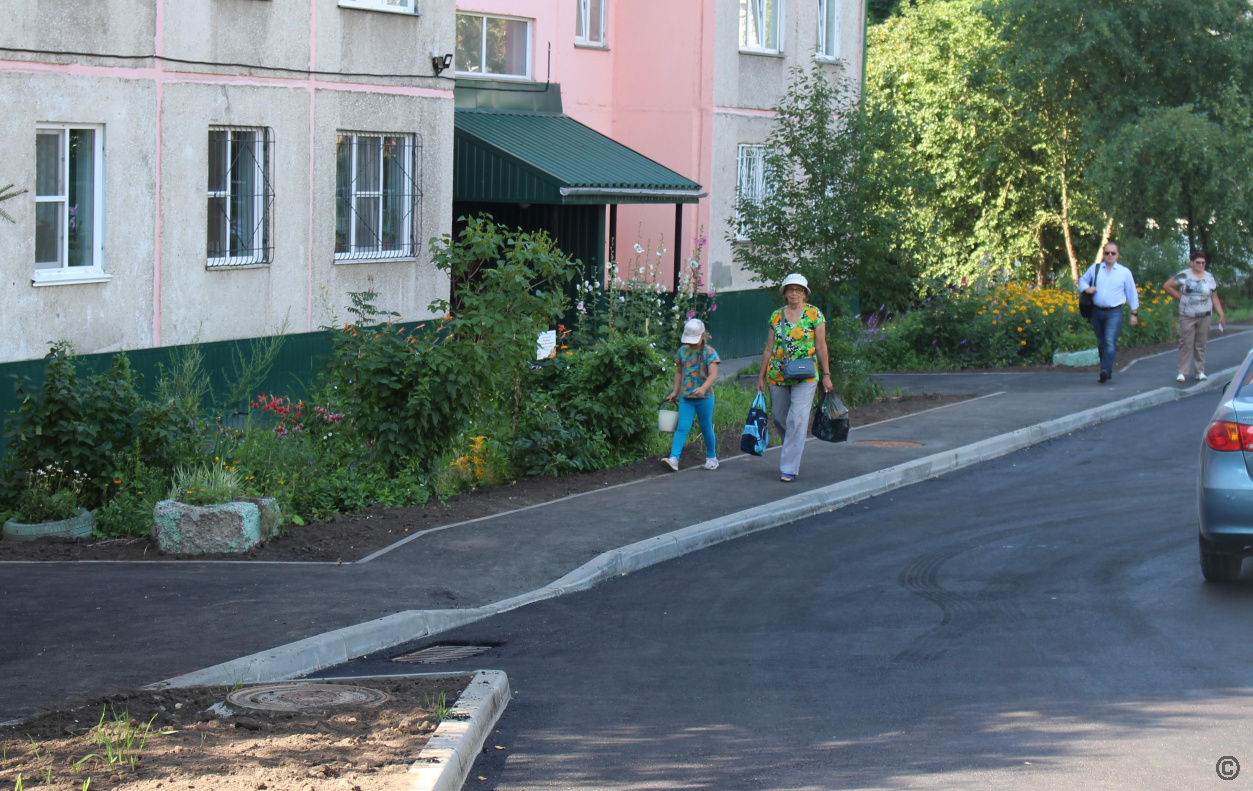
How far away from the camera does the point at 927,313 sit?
23.2 m

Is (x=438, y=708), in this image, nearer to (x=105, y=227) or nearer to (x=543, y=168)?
(x=105, y=227)

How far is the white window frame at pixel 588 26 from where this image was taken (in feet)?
78.7

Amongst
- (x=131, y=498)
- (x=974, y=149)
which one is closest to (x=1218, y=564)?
(x=131, y=498)

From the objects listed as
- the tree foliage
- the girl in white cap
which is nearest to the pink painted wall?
the tree foliage

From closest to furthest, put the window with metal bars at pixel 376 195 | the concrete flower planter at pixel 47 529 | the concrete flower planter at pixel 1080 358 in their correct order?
the concrete flower planter at pixel 47 529
the window with metal bars at pixel 376 195
the concrete flower planter at pixel 1080 358

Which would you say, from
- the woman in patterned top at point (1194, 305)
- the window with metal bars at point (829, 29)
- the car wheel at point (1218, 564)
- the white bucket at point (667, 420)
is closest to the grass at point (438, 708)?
the car wheel at point (1218, 564)

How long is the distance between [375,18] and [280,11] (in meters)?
1.65

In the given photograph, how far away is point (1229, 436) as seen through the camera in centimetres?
814

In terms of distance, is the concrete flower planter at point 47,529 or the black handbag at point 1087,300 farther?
the black handbag at point 1087,300

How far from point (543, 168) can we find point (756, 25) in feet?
24.6

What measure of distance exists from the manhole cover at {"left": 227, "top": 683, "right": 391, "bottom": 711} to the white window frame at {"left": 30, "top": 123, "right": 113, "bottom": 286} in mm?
8366

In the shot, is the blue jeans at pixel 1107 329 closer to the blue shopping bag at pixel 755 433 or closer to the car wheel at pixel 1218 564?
the blue shopping bag at pixel 755 433

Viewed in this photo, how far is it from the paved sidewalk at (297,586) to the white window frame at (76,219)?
5.21 meters

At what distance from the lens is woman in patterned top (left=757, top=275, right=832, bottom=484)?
12.1 m
